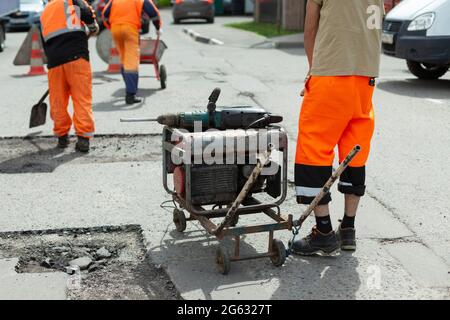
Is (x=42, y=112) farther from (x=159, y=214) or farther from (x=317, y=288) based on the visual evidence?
(x=317, y=288)

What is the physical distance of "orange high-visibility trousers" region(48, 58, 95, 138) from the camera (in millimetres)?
7383

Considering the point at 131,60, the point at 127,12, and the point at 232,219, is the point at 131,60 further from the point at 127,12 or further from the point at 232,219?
the point at 232,219

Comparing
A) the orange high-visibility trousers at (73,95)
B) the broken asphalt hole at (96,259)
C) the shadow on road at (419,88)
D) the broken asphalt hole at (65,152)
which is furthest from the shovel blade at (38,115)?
the shadow on road at (419,88)

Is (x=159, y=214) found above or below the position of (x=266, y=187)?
below

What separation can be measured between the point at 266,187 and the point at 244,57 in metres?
12.0

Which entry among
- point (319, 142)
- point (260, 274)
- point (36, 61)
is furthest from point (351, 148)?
point (36, 61)

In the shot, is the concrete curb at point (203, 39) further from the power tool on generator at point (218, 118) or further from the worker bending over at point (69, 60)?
the power tool on generator at point (218, 118)

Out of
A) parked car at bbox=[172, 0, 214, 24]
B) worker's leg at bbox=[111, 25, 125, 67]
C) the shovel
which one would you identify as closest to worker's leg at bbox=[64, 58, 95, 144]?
the shovel

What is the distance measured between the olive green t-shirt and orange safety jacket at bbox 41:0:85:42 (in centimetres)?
368

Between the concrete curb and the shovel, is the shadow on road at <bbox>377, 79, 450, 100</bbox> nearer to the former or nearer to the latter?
the shovel

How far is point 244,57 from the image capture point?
16578 millimetres

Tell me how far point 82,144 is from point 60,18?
127 cm

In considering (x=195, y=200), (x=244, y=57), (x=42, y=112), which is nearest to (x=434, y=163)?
(x=195, y=200)

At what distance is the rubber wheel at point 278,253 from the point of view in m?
4.30
